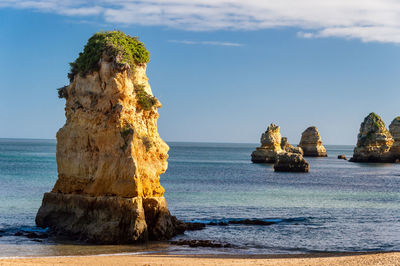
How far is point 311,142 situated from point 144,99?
435ft

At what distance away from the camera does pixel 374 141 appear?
11850 centimetres

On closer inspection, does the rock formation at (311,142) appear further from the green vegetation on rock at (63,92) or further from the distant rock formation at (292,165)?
the green vegetation on rock at (63,92)

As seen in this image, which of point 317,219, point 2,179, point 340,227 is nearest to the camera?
point 340,227

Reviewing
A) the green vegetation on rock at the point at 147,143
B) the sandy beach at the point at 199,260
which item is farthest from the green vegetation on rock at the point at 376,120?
the sandy beach at the point at 199,260

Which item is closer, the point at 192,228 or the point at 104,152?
the point at 104,152

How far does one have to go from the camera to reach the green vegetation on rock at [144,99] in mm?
27438

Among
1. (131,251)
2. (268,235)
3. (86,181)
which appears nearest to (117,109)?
(86,181)

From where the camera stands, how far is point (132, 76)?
90.9ft

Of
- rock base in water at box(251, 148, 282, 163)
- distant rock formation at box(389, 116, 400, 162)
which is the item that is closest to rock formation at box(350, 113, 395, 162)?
distant rock formation at box(389, 116, 400, 162)

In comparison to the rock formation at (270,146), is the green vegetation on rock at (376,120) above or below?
above

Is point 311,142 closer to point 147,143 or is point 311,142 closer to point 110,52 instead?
point 147,143

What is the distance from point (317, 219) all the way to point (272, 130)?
71.7m

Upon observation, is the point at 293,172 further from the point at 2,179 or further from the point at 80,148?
the point at 80,148

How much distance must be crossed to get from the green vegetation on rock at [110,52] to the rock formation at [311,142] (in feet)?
418
